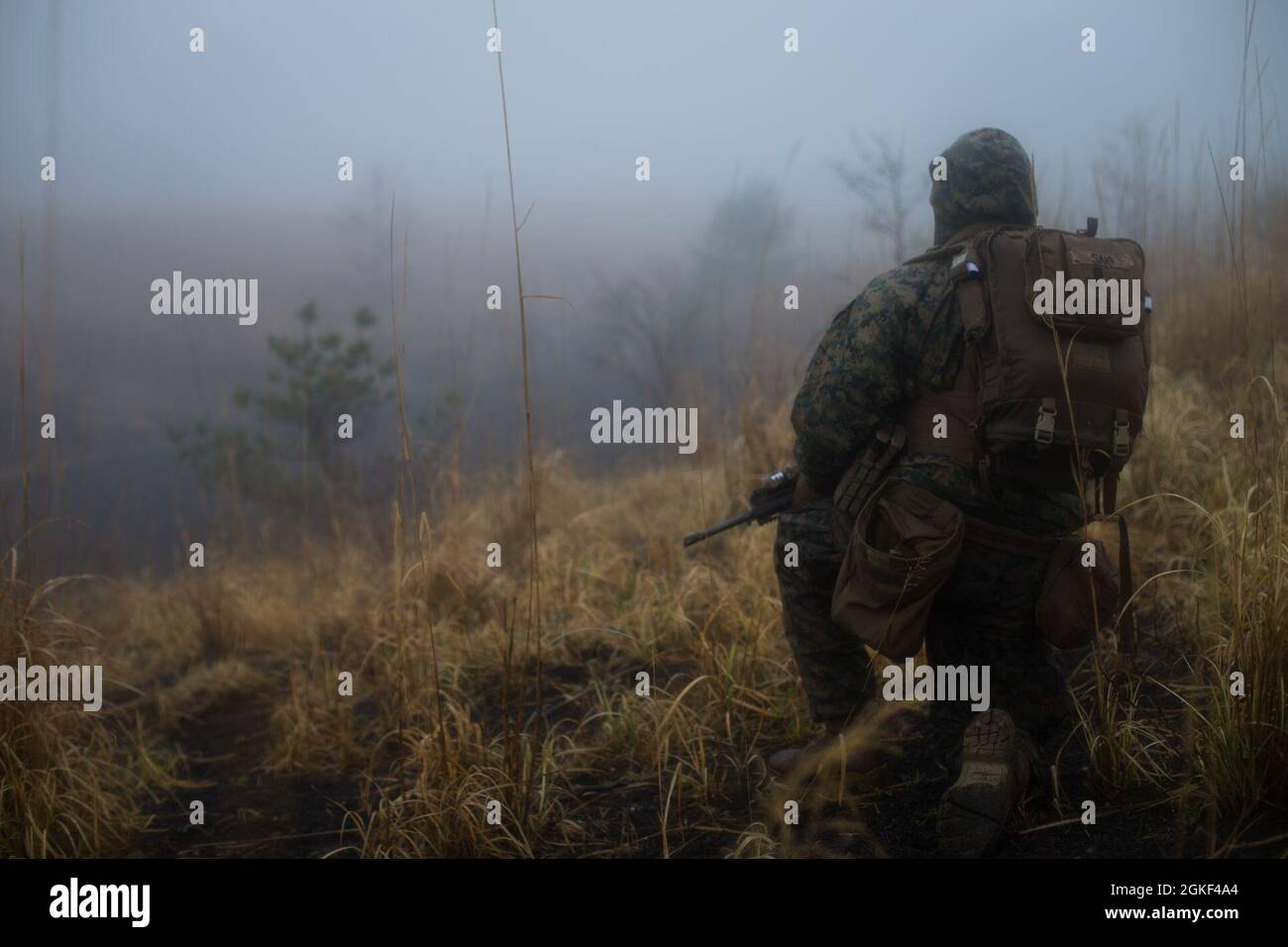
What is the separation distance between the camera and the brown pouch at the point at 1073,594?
2.34 meters

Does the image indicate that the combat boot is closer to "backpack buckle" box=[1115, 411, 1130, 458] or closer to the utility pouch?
the utility pouch

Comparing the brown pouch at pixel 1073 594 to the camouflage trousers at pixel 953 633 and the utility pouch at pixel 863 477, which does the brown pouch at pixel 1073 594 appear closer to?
the camouflage trousers at pixel 953 633

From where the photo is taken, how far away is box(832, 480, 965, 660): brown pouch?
2.31 metres

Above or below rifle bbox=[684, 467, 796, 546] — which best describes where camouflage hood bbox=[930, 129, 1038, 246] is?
above

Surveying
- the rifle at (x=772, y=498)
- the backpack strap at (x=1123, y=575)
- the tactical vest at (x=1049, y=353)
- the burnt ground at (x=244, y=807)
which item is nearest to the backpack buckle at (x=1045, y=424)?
the tactical vest at (x=1049, y=353)

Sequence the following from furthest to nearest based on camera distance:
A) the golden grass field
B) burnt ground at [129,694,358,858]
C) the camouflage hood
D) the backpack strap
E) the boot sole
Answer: burnt ground at [129,694,358,858]
the camouflage hood
the backpack strap
the golden grass field
the boot sole

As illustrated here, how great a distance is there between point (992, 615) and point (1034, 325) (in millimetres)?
763

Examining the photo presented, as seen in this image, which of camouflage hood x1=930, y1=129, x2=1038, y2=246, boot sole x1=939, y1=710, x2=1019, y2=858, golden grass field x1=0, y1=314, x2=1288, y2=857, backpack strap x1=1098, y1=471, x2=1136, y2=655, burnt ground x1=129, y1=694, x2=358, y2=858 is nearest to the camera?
boot sole x1=939, y1=710, x2=1019, y2=858

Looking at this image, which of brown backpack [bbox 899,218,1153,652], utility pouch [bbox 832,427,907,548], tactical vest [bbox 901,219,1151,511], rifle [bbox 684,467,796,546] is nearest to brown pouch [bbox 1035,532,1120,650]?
brown backpack [bbox 899,218,1153,652]

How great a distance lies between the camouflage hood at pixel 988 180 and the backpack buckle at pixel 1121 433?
0.61m

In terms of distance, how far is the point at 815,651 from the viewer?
8.69 ft

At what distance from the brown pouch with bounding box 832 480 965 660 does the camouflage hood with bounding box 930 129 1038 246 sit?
769 millimetres

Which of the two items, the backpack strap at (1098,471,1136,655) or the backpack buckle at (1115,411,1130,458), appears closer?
the backpack buckle at (1115,411,1130,458)
